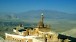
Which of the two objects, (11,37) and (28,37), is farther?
(11,37)

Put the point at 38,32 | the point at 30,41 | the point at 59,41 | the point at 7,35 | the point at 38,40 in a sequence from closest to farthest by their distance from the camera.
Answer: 1. the point at 59,41
2. the point at 38,40
3. the point at 30,41
4. the point at 38,32
5. the point at 7,35

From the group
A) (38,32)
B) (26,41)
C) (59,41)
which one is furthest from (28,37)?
(59,41)

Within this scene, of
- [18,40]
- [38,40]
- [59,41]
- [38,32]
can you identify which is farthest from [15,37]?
[59,41]

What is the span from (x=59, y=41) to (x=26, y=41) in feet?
25.6

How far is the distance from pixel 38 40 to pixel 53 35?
3.22m

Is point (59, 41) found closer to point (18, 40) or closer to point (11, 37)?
point (18, 40)

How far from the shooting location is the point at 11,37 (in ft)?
148

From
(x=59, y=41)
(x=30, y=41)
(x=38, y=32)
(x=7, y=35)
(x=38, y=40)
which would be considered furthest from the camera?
(x=7, y=35)

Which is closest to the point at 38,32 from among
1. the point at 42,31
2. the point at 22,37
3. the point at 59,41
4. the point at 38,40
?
the point at 42,31

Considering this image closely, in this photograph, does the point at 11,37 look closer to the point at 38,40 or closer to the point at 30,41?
the point at 30,41

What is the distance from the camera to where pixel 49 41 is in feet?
117

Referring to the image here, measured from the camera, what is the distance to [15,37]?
142ft

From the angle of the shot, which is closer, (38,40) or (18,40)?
(38,40)

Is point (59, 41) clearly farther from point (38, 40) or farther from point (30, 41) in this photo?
point (30, 41)
